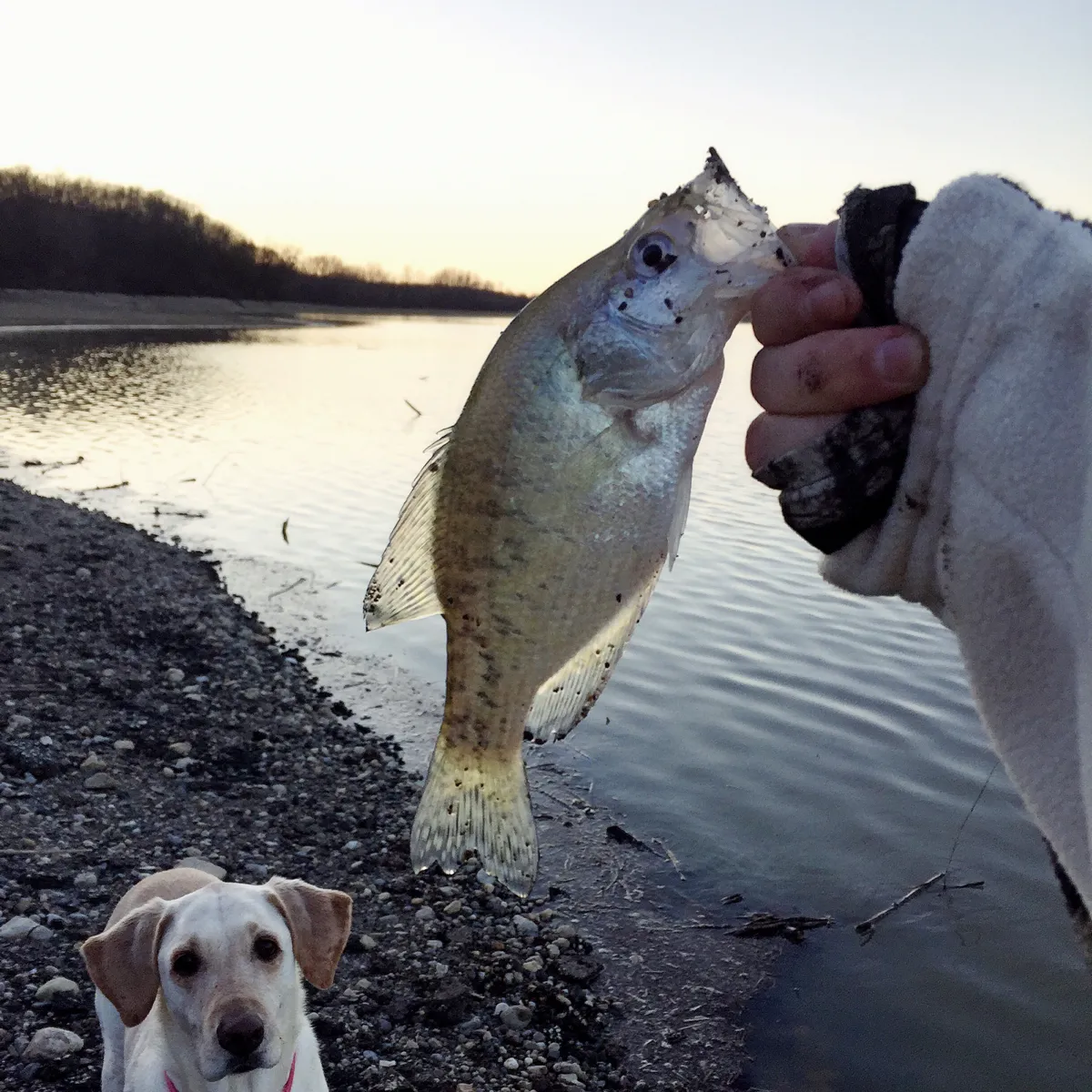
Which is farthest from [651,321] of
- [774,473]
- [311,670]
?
[311,670]

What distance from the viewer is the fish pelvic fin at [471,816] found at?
2412 mm

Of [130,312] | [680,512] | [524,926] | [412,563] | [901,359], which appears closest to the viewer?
[901,359]

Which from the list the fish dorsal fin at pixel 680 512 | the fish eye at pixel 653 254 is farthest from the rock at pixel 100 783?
the fish eye at pixel 653 254

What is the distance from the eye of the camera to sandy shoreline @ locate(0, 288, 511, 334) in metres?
64.6

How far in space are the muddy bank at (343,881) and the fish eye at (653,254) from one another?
4.63m

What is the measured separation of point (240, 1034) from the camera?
338 centimetres

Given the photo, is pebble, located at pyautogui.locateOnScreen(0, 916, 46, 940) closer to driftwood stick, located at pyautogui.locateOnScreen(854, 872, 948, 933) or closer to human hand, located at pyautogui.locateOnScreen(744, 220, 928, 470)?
human hand, located at pyautogui.locateOnScreen(744, 220, 928, 470)

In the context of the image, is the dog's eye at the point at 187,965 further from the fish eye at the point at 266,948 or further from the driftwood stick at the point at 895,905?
the driftwood stick at the point at 895,905

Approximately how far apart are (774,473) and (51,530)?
589 inches

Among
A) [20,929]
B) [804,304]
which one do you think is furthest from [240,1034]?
[804,304]

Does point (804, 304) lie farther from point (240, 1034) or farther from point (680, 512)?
point (240, 1034)

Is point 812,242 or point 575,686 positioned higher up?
point 812,242

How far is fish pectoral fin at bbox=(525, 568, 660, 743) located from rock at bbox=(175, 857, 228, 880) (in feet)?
15.5

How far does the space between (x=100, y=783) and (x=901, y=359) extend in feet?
24.1
